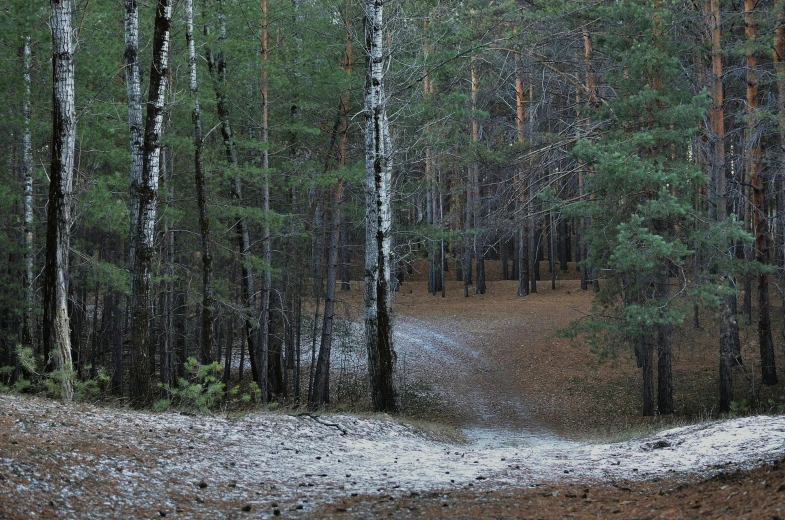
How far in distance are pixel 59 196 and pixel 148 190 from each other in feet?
4.36

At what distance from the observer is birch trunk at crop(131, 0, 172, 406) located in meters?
10.4

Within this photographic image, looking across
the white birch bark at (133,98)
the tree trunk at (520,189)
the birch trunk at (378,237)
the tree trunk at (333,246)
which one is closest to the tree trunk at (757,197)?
the tree trunk at (520,189)

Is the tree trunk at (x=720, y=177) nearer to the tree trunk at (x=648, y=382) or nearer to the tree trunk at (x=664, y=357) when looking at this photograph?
A: the tree trunk at (x=664, y=357)

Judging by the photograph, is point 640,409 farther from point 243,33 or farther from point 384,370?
point 243,33

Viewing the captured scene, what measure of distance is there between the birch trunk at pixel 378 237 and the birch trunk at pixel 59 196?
521 centimetres

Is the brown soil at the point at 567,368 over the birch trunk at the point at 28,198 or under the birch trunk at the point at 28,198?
under

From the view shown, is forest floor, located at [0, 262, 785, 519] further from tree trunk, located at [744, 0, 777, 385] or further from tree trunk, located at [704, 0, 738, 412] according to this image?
tree trunk, located at [744, 0, 777, 385]

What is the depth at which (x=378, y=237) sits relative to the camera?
43.2ft

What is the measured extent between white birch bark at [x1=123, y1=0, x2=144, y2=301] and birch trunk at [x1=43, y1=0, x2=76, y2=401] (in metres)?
1.20

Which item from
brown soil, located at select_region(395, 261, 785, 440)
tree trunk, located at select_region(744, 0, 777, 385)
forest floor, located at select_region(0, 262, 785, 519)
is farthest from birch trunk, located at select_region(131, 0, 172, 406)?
tree trunk, located at select_region(744, 0, 777, 385)

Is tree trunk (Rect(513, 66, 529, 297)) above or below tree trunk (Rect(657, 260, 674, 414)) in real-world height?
above

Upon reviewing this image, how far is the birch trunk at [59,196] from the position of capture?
9.32 m

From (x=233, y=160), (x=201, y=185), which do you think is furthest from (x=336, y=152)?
(x=201, y=185)

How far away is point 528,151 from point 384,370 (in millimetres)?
8794
